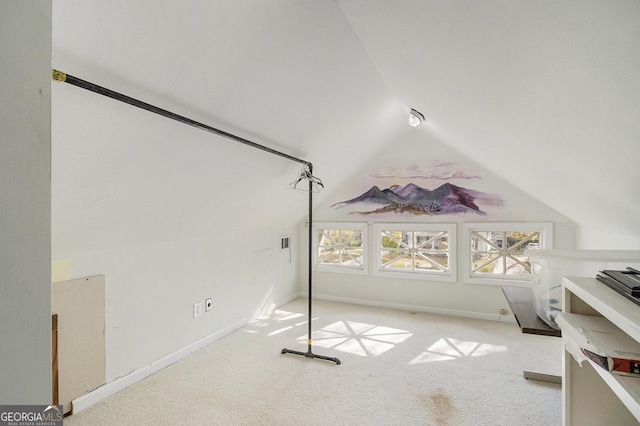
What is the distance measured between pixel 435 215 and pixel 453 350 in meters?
1.66

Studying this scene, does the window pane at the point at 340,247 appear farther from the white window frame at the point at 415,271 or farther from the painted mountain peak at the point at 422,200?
the painted mountain peak at the point at 422,200

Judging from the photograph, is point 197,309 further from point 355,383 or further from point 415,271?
point 415,271

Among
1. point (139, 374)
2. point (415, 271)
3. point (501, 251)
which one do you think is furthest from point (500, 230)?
point (139, 374)

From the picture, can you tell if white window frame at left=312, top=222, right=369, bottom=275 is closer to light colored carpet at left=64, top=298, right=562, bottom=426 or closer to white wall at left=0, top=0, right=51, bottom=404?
light colored carpet at left=64, top=298, right=562, bottom=426

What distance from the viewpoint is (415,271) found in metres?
4.11

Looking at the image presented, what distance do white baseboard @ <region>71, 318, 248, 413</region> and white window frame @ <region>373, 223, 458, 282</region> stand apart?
2229 mm

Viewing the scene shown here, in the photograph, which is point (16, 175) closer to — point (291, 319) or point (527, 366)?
point (527, 366)

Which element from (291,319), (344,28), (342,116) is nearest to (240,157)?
(342,116)

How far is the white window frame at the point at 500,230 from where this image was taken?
346 centimetres

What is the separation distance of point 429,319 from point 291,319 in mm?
1705

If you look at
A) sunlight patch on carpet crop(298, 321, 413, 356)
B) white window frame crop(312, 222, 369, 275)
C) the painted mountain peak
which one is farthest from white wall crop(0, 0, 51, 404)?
white window frame crop(312, 222, 369, 275)

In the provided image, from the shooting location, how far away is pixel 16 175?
420 millimetres

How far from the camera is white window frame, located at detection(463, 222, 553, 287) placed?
346 centimetres

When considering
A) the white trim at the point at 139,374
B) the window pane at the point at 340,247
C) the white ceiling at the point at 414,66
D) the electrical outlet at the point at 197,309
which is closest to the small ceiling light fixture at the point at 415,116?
the white ceiling at the point at 414,66
